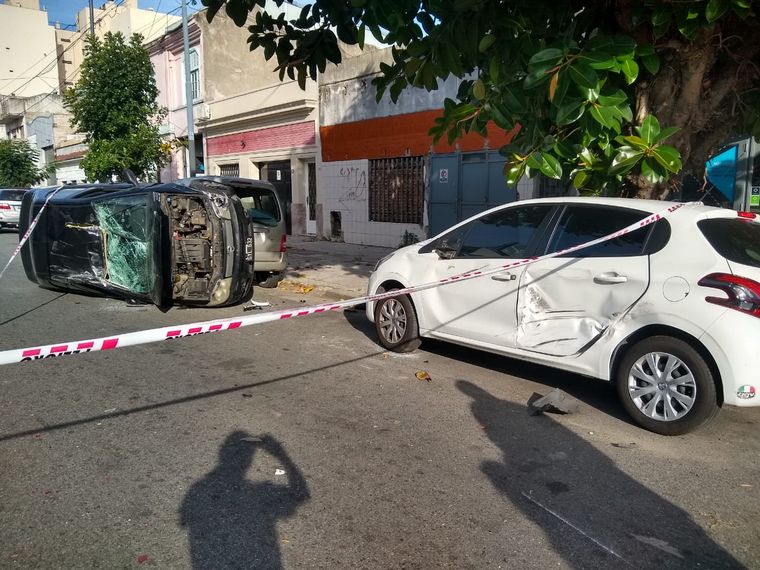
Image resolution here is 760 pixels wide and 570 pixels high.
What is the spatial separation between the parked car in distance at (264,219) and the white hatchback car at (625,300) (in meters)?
4.60

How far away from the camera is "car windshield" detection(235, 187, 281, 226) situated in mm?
9828

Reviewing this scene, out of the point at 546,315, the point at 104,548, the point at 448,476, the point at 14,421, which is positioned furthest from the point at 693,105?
the point at 14,421

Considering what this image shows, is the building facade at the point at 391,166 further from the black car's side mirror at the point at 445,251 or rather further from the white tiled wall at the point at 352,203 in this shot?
the black car's side mirror at the point at 445,251

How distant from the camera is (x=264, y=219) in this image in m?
9.91

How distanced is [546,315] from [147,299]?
544 centimetres

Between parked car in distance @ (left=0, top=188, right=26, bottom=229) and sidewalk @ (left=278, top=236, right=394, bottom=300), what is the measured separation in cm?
1110

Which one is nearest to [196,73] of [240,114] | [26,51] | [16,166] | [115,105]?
[240,114]

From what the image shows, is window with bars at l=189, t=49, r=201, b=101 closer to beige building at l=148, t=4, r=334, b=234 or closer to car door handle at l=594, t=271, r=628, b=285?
beige building at l=148, t=4, r=334, b=234

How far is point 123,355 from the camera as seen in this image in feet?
19.9

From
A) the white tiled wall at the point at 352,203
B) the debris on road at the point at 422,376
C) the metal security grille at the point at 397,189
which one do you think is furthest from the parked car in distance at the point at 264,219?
the white tiled wall at the point at 352,203

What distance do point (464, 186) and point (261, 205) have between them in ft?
17.3

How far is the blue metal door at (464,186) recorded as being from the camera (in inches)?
503

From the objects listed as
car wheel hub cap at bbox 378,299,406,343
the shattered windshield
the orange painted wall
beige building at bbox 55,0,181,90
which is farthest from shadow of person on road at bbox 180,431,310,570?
beige building at bbox 55,0,181,90

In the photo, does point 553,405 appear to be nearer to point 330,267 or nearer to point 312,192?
point 330,267
